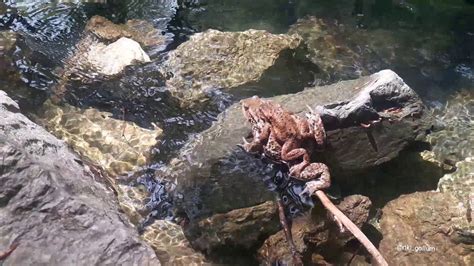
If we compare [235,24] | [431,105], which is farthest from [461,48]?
[235,24]

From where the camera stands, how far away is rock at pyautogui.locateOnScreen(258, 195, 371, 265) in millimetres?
4133

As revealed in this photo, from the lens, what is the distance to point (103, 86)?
19.6 feet

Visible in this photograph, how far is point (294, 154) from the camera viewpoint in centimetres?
444

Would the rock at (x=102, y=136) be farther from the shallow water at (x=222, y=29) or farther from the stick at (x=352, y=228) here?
the stick at (x=352, y=228)

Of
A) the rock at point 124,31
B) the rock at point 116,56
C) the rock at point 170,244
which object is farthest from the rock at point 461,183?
the rock at point 124,31

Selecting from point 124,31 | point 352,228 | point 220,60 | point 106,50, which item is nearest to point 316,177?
point 352,228

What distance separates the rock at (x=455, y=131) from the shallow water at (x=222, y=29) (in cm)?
15

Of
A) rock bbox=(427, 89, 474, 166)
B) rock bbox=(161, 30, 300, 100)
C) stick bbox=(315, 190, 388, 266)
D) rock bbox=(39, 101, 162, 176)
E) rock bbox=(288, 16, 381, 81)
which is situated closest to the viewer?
stick bbox=(315, 190, 388, 266)

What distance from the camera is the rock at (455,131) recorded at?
17.3 feet

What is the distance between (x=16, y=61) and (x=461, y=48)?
5.78 metres

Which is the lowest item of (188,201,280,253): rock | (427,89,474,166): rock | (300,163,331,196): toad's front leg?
(427,89,474,166): rock

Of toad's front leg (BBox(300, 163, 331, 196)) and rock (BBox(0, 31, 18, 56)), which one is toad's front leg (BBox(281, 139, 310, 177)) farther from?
rock (BBox(0, 31, 18, 56))

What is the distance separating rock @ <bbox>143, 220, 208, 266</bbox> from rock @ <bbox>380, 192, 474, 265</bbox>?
5.42 feet

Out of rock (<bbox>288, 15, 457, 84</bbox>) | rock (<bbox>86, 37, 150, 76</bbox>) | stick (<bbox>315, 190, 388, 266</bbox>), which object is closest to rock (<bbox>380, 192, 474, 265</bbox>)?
stick (<bbox>315, 190, 388, 266</bbox>)
